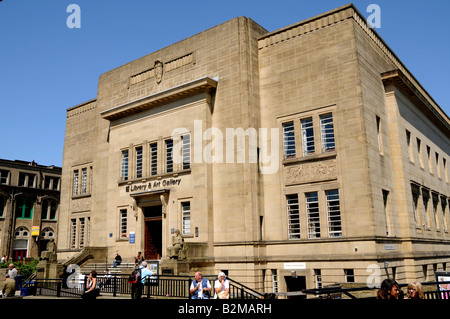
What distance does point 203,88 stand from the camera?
2733 cm

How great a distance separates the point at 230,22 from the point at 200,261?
15.4 meters

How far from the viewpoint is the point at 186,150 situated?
2789 centimetres

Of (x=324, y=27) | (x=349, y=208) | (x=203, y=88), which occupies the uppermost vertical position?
(x=324, y=27)

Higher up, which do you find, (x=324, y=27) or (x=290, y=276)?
(x=324, y=27)

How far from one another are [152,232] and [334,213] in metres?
13.0

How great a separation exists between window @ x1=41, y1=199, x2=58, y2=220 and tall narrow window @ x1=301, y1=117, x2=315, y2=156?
49397mm

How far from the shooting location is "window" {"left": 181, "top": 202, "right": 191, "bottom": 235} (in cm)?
2686

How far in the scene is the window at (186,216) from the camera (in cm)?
2686

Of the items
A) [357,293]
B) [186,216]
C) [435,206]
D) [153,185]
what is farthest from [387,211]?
[153,185]

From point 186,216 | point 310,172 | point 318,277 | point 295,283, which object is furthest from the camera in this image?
point 186,216

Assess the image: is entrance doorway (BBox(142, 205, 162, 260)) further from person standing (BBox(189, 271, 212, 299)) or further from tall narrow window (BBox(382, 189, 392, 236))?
person standing (BBox(189, 271, 212, 299))

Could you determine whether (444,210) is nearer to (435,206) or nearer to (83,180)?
(435,206)
